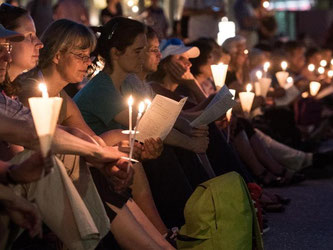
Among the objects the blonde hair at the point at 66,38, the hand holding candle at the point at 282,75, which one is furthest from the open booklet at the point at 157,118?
the hand holding candle at the point at 282,75

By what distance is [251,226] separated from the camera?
15.5ft

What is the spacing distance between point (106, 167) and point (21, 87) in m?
0.84

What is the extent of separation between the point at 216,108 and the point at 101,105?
2.54 feet

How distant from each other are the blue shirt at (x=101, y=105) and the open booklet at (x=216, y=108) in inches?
22.0

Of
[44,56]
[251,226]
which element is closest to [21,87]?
[44,56]

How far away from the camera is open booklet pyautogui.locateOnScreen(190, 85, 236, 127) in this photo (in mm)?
5676

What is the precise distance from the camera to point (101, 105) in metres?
5.41

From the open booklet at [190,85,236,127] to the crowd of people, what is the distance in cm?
11

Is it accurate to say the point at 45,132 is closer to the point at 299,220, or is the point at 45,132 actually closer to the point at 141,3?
the point at 299,220

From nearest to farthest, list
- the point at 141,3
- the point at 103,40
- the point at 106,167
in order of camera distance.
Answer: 1. the point at 106,167
2. the point at 103,40
3. the point at 141,3

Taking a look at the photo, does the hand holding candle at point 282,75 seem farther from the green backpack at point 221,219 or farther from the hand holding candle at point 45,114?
the hand holding candle at point 45,114

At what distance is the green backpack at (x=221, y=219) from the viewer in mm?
4668

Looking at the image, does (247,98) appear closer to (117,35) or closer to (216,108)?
(216,108)

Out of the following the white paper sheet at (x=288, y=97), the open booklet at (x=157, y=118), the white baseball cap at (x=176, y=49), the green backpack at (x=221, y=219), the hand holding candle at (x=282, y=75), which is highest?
the open booklet at (x=157, y=118)
